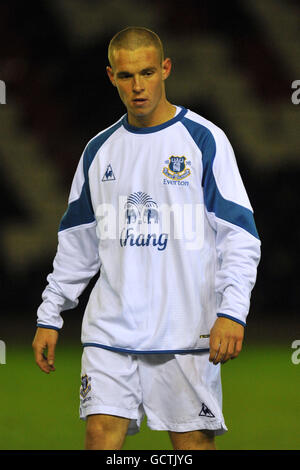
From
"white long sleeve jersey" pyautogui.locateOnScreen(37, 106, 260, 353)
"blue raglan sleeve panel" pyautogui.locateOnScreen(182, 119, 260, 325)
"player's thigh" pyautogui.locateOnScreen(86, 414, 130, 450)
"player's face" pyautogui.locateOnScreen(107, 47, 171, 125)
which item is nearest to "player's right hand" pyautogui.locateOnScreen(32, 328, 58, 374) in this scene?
"white long sleeve jersey" pyautogui.locateOnScreen(37, 106, 260, 353)

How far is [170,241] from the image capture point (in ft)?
10.2

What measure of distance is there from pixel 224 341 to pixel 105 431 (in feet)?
1.67

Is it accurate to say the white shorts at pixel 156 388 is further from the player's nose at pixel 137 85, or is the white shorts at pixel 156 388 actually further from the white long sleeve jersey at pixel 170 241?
the player's nose at pixel 137 85

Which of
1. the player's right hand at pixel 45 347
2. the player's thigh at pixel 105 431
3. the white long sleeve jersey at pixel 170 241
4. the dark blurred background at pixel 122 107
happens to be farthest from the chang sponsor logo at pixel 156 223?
the dark blurred background at pixel 122 107

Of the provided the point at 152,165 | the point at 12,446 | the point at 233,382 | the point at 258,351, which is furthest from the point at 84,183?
the point at 258,351

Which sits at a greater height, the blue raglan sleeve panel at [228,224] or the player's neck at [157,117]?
the player's neck at [157,117]

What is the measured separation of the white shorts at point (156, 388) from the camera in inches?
121

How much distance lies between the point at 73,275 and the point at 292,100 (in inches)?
183

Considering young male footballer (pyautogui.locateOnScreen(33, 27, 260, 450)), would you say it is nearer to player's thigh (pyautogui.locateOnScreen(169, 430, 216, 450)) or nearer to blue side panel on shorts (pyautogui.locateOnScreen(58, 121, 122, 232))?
player's thigh (pyautogui.locateOnScreen(169, 430, 216, 450))

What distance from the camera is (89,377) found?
3.11 meters

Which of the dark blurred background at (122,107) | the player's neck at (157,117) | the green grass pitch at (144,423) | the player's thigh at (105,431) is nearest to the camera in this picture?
the player's thigh at (105,431)

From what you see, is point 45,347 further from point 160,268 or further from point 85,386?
point 160,268

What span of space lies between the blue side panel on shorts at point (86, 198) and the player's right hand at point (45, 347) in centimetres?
41

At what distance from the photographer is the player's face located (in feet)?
10.3
